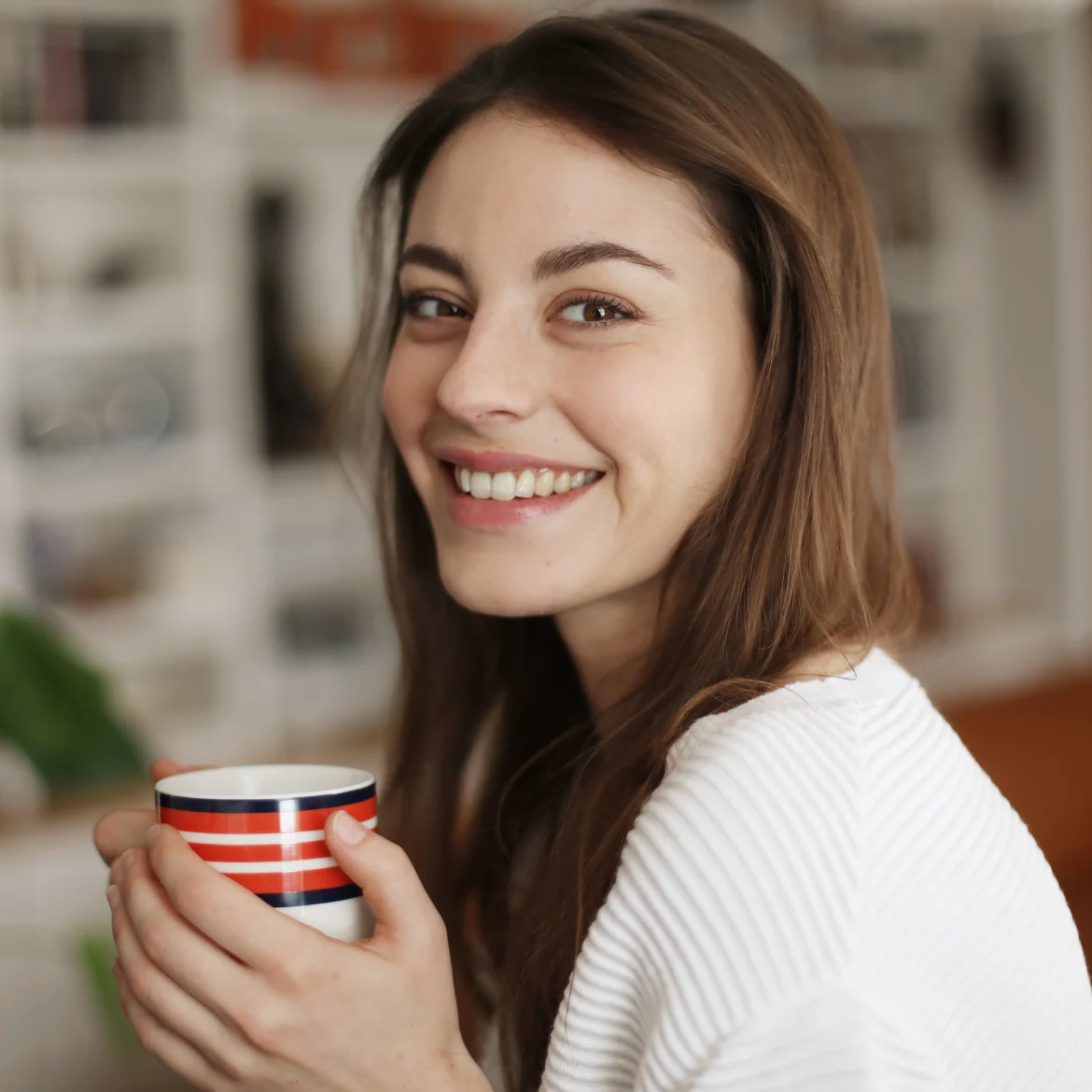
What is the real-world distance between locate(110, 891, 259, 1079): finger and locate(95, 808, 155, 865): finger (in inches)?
4.9

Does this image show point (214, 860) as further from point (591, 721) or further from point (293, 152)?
point (293, 152)

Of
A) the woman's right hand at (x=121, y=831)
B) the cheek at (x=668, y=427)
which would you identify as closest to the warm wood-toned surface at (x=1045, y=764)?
the cheek at (x=668, y=427)

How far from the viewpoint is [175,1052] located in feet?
2.67

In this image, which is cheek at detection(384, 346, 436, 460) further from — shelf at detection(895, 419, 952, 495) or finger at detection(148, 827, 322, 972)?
shelf at detection(895, 419, 952, 495)

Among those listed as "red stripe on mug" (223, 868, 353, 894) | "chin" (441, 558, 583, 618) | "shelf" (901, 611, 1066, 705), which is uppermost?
"chin" (441, 558, 583, 618)

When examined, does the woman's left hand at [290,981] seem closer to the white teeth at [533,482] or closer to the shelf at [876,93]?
the white teeth at [533,482]

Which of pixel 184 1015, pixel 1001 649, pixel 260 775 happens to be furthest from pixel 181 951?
pixel 1001 649

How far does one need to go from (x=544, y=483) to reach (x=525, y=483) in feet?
0.04

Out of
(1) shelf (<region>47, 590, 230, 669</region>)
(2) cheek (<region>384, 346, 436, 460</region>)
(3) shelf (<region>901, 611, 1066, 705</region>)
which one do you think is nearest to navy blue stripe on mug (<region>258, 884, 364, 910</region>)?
(2) cheek (<region>384, 346, 436, 460</region>)

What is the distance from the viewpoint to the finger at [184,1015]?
782mm

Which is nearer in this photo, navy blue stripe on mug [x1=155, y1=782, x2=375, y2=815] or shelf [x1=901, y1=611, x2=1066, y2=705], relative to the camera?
navy blue stripe on mug [x1=155, y1=782, x2=375, y2=815]

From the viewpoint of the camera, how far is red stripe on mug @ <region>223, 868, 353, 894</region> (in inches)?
30.1

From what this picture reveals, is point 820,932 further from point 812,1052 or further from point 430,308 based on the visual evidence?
point 430,308

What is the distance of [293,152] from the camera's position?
3393 millimetres
